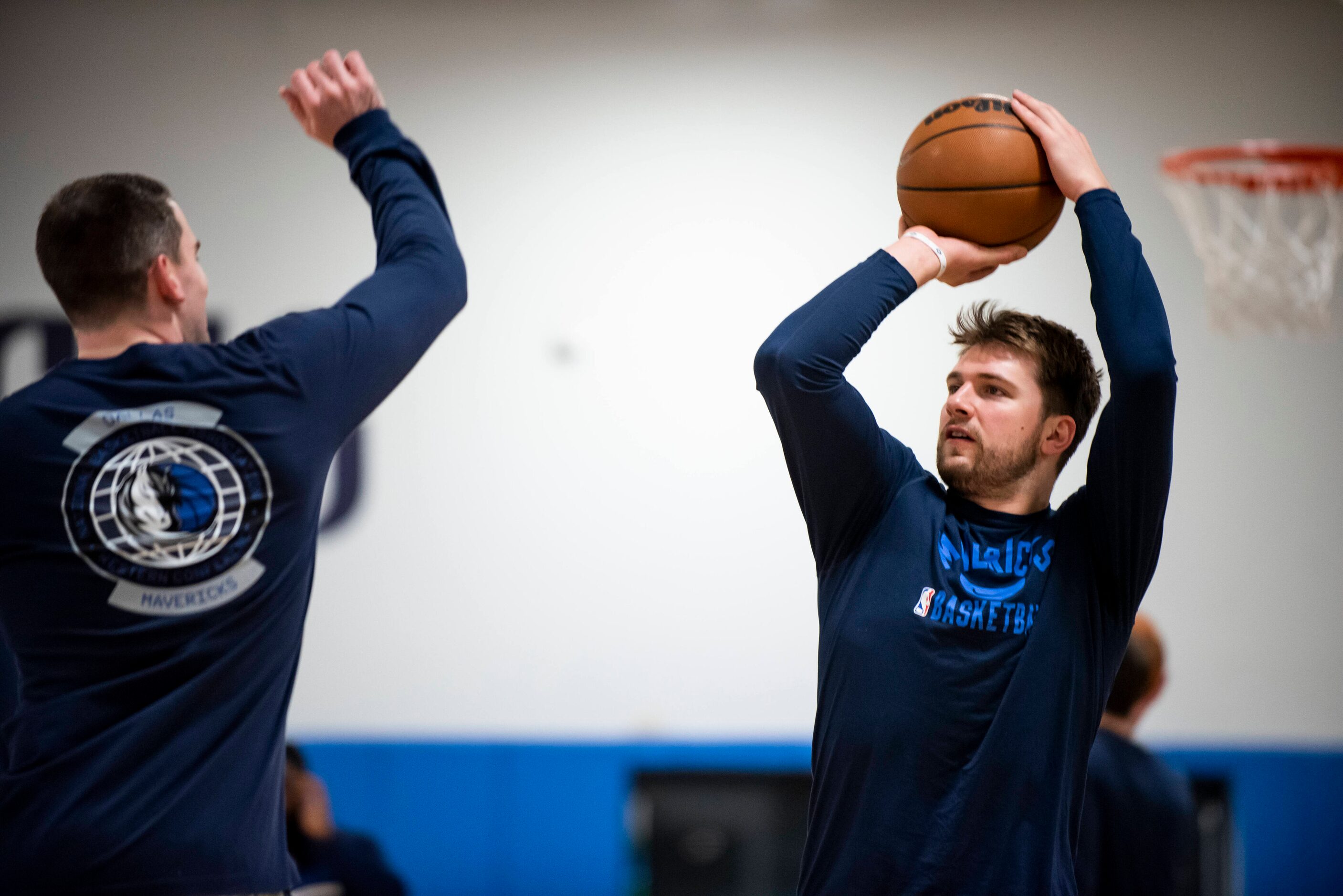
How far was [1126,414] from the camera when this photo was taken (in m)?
1.69

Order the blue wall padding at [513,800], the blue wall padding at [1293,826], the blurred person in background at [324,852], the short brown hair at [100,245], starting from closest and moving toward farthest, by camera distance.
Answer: the short brown hair at [100,245], the blurred person in background at [324,852], the blue wall padding at [1293,826], the blue wall padding at [513,800]

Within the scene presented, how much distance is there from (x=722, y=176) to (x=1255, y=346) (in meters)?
2.41

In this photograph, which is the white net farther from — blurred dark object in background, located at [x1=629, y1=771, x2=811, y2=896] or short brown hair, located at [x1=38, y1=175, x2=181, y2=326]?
short brown hair, located at [x1=38, y1=175, x2=181, y2=326]

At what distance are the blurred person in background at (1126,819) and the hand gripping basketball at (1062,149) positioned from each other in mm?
1346

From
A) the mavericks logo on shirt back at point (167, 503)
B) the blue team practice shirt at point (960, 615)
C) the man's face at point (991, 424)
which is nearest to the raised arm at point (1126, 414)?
the blue team practice shirt at point (960, 615)

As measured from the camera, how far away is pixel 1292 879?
4492 mm

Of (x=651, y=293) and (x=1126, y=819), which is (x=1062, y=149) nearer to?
(x=1126, y=819)

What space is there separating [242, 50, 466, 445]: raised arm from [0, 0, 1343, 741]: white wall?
3193mm

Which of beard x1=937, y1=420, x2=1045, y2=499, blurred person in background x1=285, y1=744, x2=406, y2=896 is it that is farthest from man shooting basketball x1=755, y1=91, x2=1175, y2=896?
blurred person in background x1=285, y1=744, x2=406, y2=896

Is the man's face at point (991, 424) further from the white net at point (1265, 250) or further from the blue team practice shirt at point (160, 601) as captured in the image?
the white net at point (1265, 250)

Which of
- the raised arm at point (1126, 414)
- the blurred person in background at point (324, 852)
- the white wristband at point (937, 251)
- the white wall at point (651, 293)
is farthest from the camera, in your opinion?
the white wall at point (651, 293)

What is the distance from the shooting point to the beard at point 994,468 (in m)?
1.84

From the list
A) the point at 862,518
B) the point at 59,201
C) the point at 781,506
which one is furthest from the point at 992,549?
the point at 781,506

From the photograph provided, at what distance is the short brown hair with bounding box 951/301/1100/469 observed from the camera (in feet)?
6.31
